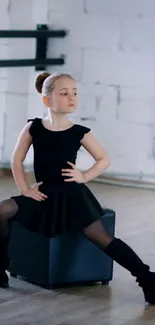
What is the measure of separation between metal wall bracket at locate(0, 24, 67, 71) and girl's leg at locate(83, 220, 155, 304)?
2.08 metres

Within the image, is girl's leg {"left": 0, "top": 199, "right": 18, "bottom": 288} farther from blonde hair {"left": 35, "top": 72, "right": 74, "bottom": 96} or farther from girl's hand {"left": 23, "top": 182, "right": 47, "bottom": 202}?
blonde hair {"left": 35, "top": 72, "right": 74, "bottom": 96}

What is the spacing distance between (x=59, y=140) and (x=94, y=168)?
0.55ft

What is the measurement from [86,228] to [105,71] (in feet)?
7.36

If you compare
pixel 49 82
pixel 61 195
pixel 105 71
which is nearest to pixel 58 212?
pixel 61 195

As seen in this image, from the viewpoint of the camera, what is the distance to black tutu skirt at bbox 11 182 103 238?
282cm

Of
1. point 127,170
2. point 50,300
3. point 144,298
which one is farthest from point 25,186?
point 127,170

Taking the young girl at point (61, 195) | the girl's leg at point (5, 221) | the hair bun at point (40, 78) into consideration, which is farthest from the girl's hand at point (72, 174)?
the hair bun at point (40, 78)

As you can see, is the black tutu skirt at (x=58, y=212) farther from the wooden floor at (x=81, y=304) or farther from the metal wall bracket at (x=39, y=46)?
the metal wall bracket at (x=39, y=46)

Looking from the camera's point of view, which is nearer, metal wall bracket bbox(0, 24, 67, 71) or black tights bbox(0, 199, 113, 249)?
black tights bbox(0, 199, 113, 249)

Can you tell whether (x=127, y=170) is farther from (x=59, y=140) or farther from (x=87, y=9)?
(x=59, y=140)

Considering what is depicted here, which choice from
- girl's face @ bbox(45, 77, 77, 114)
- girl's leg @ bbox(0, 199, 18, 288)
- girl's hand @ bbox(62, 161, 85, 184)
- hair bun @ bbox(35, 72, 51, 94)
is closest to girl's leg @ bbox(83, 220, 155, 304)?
girl's hand @ bbox(62, 161, 85, 184)

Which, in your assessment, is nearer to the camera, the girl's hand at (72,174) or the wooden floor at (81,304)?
the wooden floor at (81,304)

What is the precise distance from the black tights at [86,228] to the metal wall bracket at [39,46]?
1987mm

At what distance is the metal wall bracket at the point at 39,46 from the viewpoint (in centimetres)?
472
